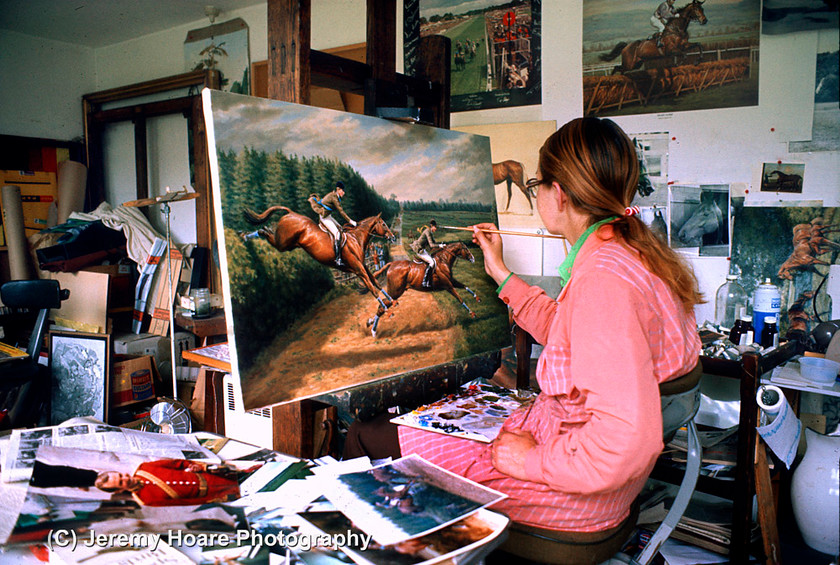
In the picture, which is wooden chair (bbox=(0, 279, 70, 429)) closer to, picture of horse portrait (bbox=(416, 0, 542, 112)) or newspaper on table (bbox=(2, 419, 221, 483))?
newspaper on table (bbox=(2, 419, 221, 483))

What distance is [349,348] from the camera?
1394 millimetres

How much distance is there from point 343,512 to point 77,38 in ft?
19.0

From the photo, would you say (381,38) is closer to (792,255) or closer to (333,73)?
(333,73)

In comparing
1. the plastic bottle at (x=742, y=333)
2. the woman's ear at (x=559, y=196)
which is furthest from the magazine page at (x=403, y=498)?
the plastic bottle at (x=742, y=333)

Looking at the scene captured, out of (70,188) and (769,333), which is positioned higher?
(70,188)

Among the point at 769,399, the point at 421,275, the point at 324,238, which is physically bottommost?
the point at 769,399

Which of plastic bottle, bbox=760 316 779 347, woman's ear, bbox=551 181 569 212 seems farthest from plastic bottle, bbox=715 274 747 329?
woman's ear, bbox=551 181 569 212

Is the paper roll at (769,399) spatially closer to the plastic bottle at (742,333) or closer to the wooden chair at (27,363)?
the plastic bottle at (742,333)

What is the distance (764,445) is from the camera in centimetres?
174

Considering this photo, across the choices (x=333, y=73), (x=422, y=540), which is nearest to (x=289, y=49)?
(x=333, y=73)

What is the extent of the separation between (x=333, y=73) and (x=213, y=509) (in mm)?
1122

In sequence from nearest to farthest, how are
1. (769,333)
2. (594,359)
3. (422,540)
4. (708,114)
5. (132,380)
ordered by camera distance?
(422,540) → (594,359) → (769,333) → (708,114) → (132,380)

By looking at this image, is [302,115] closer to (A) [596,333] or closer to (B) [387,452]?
(A) [596,333]

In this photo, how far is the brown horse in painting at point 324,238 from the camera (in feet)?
4.12
